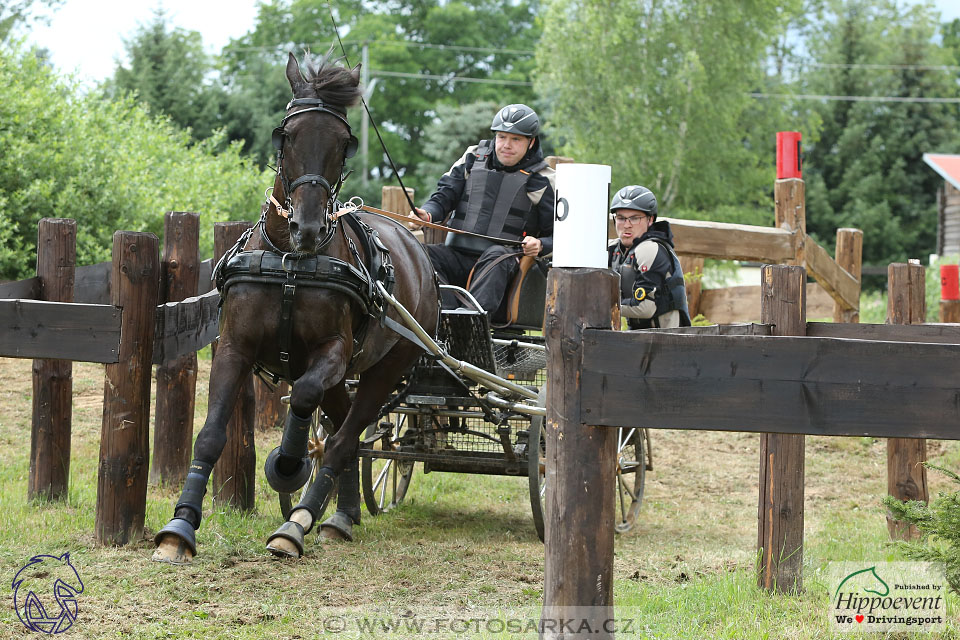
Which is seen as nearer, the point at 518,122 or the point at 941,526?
the point at 941,526

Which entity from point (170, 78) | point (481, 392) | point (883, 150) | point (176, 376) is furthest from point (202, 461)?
point (883, 150)

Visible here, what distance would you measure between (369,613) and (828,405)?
220cm

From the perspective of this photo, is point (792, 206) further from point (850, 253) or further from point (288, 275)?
point (288, 275)

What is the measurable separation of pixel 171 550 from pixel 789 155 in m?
6.95

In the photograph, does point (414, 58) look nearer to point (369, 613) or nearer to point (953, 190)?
point (953, 190)

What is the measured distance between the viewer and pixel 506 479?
8.72m

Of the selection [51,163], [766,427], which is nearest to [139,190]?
[51,163]

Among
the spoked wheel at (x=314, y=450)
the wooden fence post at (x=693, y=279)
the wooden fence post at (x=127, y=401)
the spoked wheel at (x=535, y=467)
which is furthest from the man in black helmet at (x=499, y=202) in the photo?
the wooden fence post at (x=693, y=279)

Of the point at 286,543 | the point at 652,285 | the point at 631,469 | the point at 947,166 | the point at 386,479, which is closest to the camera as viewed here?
the point at 286,543

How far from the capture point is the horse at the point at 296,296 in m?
4.45

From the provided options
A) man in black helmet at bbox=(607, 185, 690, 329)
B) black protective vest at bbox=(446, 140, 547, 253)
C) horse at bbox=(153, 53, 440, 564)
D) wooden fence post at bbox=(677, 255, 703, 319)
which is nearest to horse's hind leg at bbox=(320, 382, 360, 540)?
horse at bbox=(153, 53, 440, 564)

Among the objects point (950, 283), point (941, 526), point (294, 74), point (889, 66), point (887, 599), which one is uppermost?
point (889, 66)

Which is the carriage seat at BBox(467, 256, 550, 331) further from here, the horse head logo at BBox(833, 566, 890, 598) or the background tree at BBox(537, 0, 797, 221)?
the background tree at BBox(537, 0, 797, 221)

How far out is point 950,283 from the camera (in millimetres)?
10602
